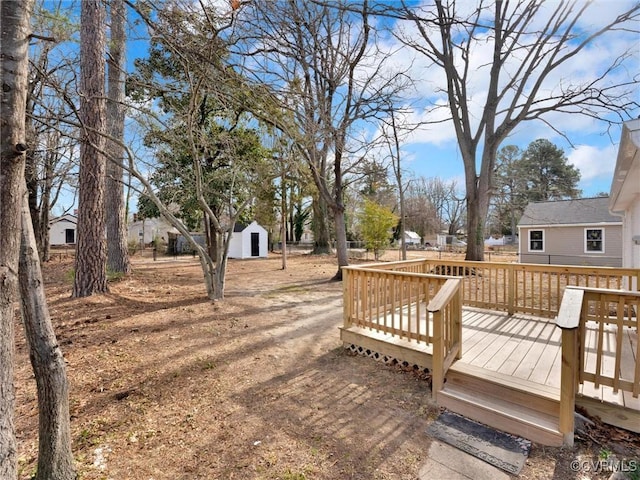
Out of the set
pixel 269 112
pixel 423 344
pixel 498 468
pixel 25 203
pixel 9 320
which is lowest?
pixel 498 468

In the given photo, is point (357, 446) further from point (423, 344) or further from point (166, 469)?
point (423, 344)

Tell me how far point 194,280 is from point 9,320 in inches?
358

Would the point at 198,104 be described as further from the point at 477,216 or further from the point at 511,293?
the point at 477,216

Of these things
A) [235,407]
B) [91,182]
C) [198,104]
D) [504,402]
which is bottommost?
[235,407]

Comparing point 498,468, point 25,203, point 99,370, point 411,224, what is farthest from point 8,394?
point 411,224

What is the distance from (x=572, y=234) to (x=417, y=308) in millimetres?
16403

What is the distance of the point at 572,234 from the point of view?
50.4 ft

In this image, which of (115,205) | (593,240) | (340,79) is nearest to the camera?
(340,79)

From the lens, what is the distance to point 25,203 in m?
1.86

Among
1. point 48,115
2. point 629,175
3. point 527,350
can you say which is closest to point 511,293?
point 527,350

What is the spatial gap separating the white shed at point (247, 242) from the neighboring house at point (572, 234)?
51.5 feet

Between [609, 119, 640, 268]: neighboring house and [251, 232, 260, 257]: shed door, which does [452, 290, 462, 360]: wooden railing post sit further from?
[251, 232, 260, 257]: shed door

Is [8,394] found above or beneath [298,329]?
above

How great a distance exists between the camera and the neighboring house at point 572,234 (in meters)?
14.3
